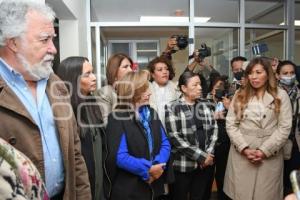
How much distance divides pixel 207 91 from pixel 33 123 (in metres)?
2.27

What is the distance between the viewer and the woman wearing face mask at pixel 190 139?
2.44 metres

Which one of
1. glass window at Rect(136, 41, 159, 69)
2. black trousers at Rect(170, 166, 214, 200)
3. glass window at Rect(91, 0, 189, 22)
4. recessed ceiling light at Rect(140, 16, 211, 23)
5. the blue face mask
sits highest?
glass window at Rect(91, 0, 189, 22)

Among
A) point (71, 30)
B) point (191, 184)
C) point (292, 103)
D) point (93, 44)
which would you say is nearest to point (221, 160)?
point (191, 184)

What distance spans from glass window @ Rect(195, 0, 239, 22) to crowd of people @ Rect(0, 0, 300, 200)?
1.58 meters

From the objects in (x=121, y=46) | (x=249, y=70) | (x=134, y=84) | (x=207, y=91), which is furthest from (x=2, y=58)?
(x=121, y=46)

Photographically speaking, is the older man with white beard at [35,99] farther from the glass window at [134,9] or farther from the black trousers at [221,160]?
the glass window at [134,9]

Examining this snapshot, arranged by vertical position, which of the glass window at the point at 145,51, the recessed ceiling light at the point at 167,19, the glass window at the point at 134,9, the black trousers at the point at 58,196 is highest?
the glass window at the point at 134,9

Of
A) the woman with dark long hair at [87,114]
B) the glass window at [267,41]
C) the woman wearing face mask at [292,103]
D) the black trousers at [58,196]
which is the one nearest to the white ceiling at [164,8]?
the glass window at [267,41]

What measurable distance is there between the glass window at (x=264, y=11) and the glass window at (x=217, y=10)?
22 centimetres

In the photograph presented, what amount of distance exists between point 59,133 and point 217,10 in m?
4.24

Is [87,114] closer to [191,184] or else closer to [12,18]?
[12,18]

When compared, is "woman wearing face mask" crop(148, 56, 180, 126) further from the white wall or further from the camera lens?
the white wall

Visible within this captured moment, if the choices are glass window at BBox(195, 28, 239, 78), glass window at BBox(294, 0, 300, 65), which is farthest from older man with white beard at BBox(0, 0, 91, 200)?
glass window at BBox(294, 0, 300, 65)

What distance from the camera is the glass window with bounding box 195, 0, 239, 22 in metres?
4.82
